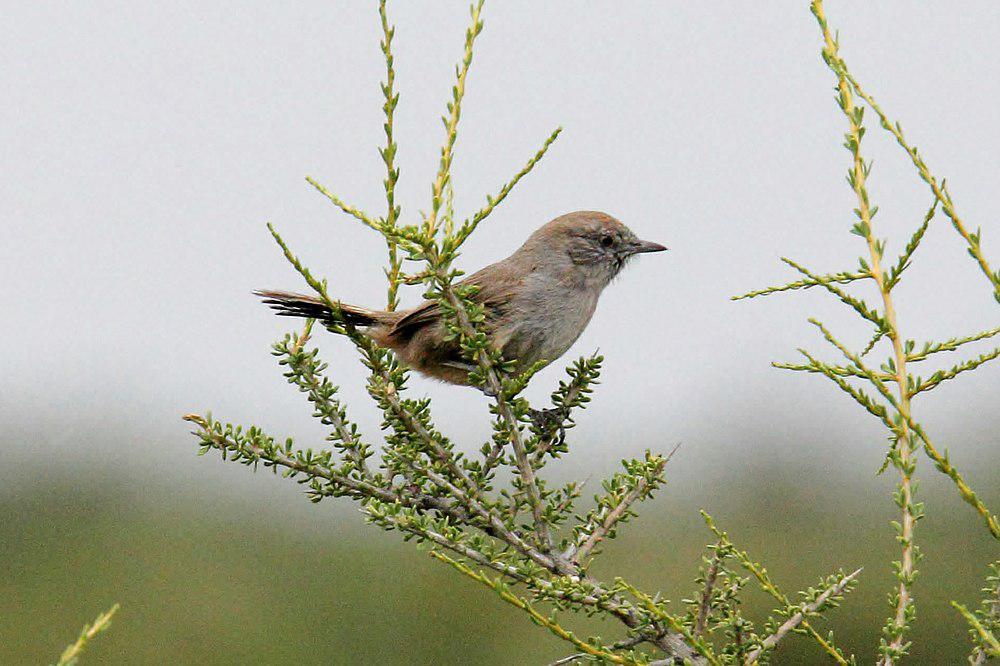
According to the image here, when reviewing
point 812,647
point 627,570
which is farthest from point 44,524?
point 812,647

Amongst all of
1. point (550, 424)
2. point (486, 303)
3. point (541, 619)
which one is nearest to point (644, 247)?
point (486, 303)

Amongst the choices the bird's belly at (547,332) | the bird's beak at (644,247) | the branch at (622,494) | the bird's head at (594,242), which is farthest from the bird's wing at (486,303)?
the branch at (622,494)

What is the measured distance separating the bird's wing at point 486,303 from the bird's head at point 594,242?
1.31 feet

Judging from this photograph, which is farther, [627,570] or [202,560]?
[202,560]

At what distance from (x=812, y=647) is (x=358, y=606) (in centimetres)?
482

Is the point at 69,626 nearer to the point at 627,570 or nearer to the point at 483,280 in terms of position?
the point at 627,570

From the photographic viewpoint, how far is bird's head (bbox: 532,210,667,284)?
5.21 metres

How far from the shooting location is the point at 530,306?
4.74m

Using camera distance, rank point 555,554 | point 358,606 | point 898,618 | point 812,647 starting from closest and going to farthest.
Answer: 1. point 898,618
2. point 555,554
3. point 812,647
4. point 358,606

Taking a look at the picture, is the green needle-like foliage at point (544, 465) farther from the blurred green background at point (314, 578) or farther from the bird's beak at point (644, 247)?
the blurred green background at point (314, 578)

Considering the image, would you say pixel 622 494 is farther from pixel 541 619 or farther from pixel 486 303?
pixel 486 303

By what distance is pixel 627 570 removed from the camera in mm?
10984

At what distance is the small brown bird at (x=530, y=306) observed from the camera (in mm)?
4641

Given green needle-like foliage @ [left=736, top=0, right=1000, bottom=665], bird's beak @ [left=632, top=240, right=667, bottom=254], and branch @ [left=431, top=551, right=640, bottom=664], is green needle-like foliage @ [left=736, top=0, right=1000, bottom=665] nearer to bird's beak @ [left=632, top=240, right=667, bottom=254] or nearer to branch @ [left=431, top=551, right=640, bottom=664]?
branch @ [left=431, top=551, right=640, bottom=664]
